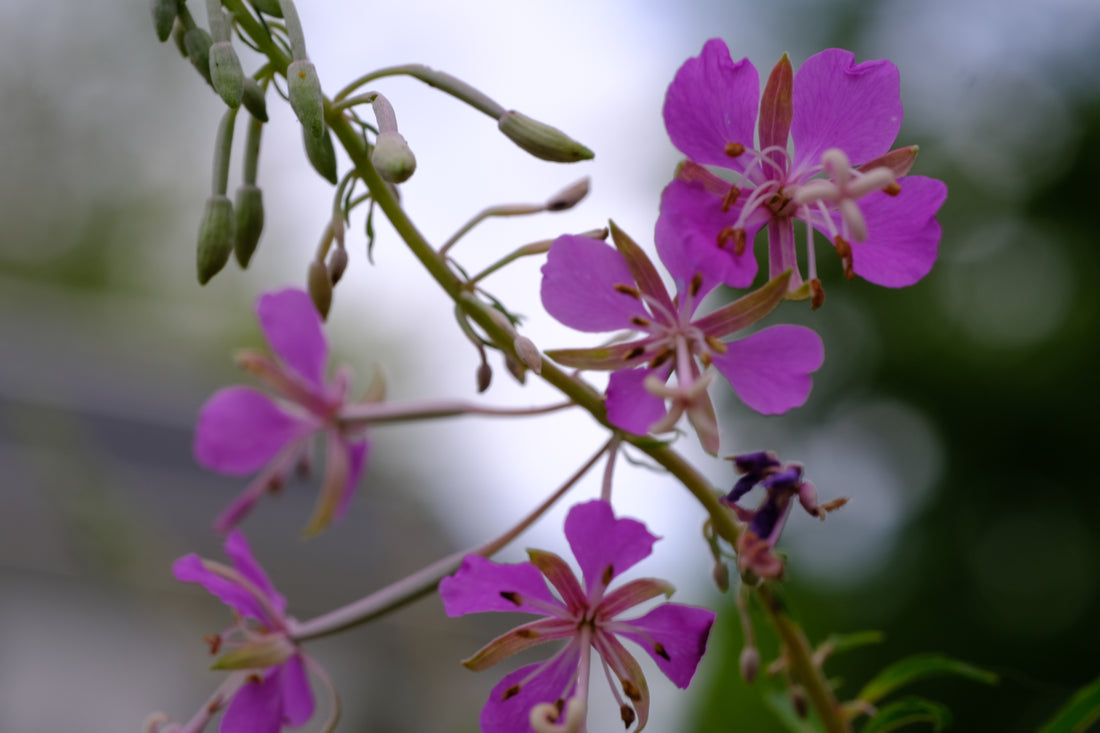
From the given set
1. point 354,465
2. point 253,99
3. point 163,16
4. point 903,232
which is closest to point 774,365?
point 903,232

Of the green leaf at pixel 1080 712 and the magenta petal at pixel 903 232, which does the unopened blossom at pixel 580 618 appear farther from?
the green leaf at pixel 1080 712

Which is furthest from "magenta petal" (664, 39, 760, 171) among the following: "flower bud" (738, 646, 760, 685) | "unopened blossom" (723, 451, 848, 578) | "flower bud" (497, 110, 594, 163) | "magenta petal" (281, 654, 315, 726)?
"magenta petal" (281, 654, 315, 726)

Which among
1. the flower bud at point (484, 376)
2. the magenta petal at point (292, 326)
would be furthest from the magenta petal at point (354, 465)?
the flower bud at point (484, 376)

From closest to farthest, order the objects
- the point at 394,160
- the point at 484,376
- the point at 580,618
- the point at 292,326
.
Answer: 1. the point at 394,160
2. the point at 580,618
3. the point at 484,376
4. the point at 292,326

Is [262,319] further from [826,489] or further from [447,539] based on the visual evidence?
[447,539]

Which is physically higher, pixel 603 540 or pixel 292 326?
pixel 292 326

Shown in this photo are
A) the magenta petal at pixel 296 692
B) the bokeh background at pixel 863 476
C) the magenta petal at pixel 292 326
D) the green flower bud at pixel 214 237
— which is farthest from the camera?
the bokeh background at pixel 863 476

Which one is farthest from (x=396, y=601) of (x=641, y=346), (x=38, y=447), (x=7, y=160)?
(x=7, y=160)

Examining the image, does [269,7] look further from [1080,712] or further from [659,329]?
[1080,712]
